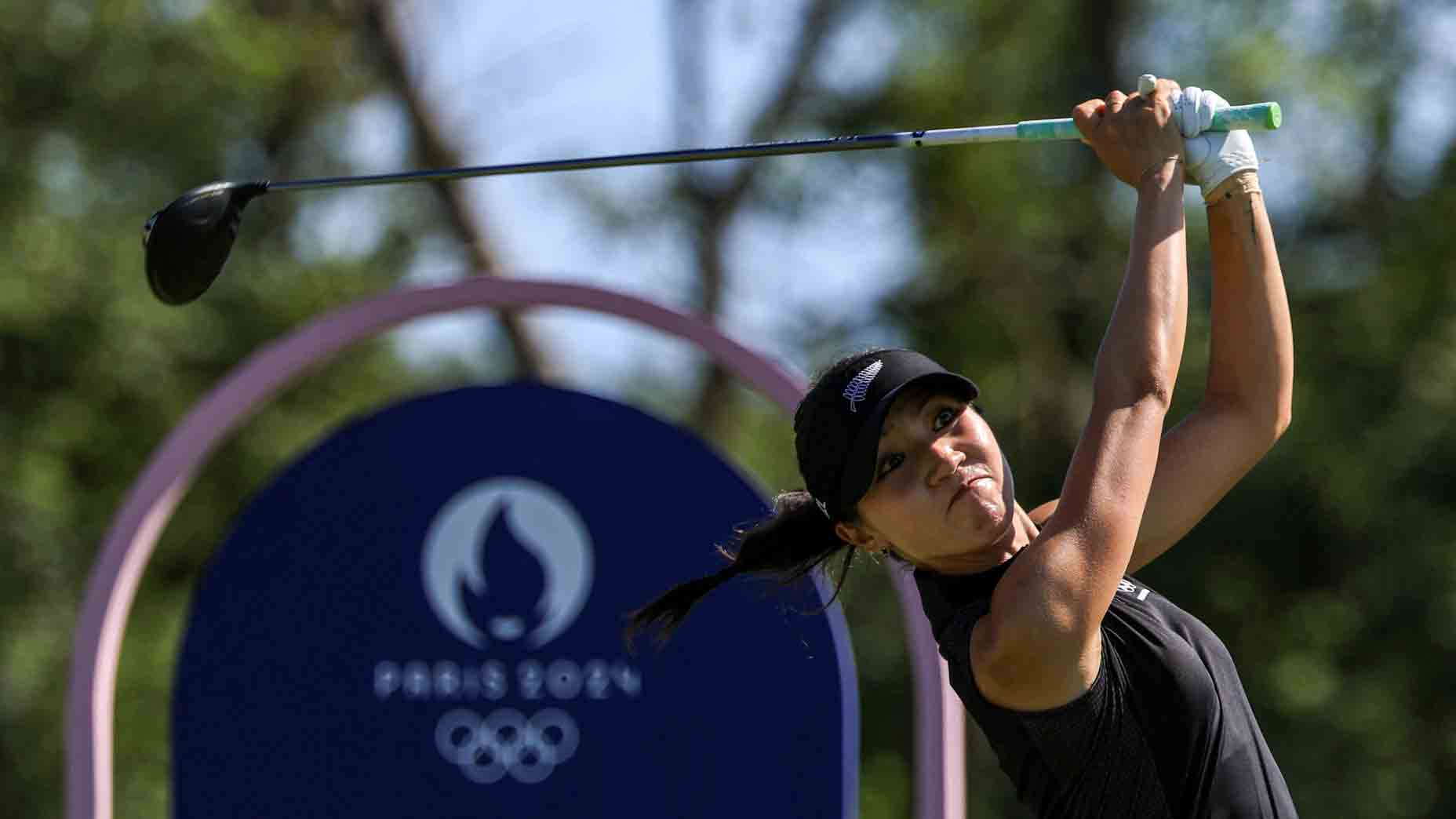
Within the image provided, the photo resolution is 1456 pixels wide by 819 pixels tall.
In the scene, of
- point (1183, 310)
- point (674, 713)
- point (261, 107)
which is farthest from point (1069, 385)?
point (1183, 310)

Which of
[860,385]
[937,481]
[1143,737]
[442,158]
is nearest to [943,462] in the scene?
[937,481]

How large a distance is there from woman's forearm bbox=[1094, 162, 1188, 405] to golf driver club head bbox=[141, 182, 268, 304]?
6.23ft

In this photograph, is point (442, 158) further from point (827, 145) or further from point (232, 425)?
point (827, 145)

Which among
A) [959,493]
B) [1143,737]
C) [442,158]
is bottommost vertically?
[1143,737]

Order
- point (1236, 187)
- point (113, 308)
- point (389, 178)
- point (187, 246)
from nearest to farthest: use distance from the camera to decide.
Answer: point (1236, 187), point (389, 178), point (187, 246), point (113, 308)

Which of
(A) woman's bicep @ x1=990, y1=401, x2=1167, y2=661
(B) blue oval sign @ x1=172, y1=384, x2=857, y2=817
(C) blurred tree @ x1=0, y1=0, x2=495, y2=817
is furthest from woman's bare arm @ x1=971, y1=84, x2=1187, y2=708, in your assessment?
(C) blurred tree @ x1=0, y1=0, x2=495, y2=817

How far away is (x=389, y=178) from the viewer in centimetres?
371

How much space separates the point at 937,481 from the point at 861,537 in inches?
9.0

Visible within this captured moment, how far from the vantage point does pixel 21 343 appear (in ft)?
44.7

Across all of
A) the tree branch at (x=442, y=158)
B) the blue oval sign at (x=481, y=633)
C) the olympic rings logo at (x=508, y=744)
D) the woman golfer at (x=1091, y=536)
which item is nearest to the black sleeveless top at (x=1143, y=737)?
the woman golfer at (x=1091, y=536)

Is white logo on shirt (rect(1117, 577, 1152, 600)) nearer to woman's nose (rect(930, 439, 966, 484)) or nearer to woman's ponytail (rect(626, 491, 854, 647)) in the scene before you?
woman's nose (rect(930, 439, 966, 484))

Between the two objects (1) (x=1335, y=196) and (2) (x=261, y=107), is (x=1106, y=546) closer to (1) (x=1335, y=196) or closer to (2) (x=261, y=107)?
(1) (x=1335, y=196)

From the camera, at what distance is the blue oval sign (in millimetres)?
4727

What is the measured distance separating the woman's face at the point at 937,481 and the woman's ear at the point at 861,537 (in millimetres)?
71
